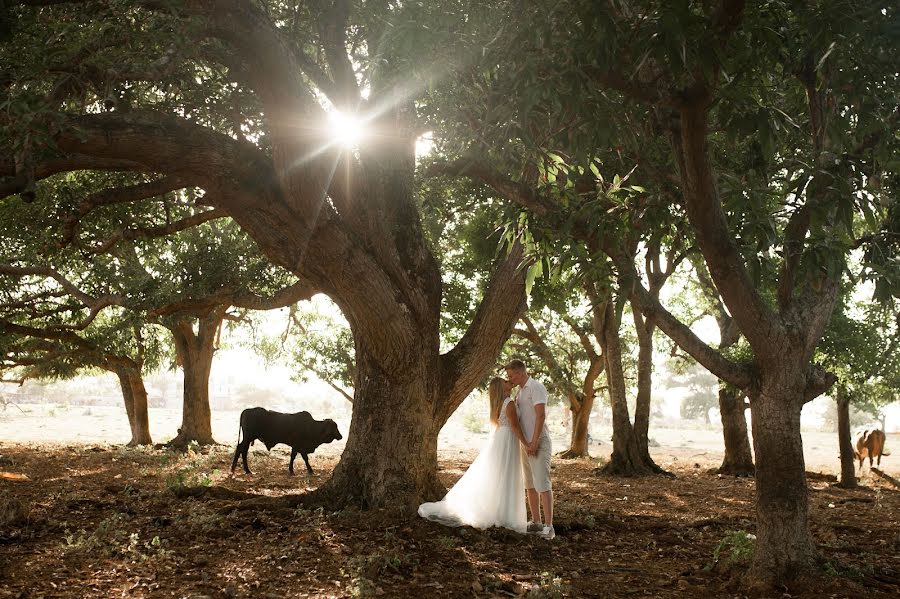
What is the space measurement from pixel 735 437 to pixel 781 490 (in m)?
14.8

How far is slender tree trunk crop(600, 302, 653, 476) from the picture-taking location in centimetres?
1805

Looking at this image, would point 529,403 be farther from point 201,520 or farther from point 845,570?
point 201,520

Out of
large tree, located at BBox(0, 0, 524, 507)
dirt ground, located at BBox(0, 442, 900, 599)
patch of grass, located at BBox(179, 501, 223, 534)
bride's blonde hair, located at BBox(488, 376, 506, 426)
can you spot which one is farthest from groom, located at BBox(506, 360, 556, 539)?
patch of grass, located at BBox(179, 501, 223, 534)

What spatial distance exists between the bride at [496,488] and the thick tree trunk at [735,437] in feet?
39.1

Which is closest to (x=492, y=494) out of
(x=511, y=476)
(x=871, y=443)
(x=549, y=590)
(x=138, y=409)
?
(x=511, y=476)

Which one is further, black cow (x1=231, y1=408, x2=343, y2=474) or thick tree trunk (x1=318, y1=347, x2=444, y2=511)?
black cow (x1=231, y1=408, x2=343, y2=474)

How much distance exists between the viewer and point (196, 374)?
73.3 ft

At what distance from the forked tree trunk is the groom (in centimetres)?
1527

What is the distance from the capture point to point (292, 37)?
10000mm

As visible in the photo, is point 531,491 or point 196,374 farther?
point 196,374

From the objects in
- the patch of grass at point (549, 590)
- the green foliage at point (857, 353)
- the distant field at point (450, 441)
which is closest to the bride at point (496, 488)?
the patch of grass at point (549, 590)

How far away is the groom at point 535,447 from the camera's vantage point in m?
8.04

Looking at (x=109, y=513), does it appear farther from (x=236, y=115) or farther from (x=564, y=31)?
(x=564, y=31)

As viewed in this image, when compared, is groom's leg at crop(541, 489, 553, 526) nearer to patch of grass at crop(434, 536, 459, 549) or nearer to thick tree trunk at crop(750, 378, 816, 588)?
patch of grass at crop(434, 536, 459, 549)
